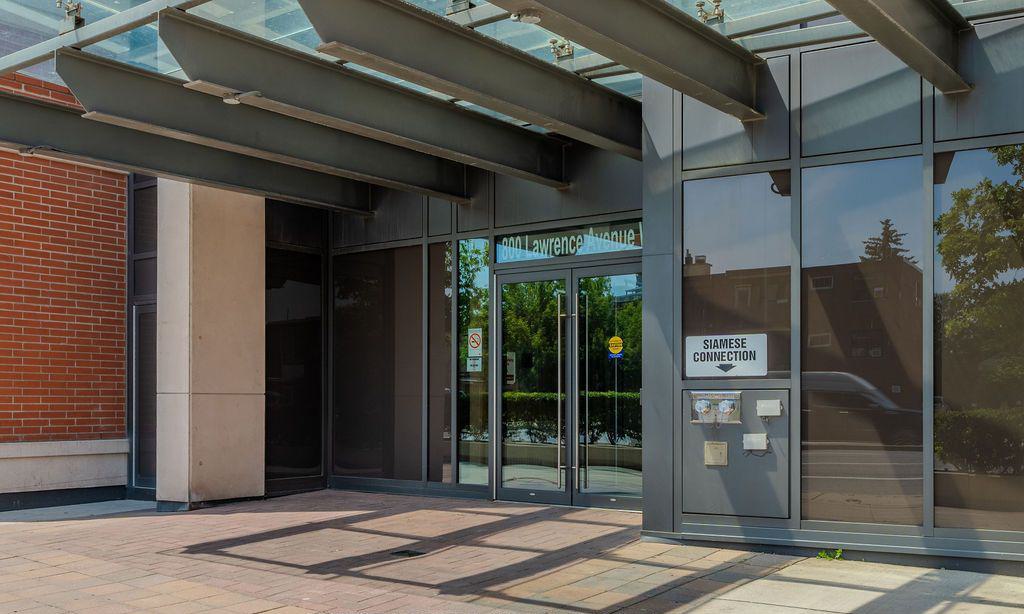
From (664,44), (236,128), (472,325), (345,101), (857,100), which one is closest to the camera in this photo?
(664,44)

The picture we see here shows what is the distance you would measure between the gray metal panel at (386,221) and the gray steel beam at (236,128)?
2.69 ft

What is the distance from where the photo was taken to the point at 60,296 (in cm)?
1196

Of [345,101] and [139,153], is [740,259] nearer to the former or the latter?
[345,101]

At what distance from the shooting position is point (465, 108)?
30.7 ft

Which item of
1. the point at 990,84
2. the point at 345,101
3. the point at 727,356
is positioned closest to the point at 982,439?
the point at 727,356

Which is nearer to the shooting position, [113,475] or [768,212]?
[768,212]

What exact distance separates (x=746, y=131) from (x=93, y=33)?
5017mm

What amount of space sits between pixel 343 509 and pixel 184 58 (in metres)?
5.36

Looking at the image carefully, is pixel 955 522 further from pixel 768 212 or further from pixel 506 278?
pixel 506 278

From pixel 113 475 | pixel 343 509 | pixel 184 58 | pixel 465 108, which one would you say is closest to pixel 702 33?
pixel 465 108

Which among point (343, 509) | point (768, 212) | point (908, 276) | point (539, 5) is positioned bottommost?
point (343, 509)

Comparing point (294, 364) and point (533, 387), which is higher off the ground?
point (294, 364)

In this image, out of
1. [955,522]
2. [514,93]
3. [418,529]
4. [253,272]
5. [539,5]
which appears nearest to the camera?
[539,5]

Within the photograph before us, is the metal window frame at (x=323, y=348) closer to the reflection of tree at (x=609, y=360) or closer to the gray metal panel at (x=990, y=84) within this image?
the reflection of tree at (x=609, y=360)
